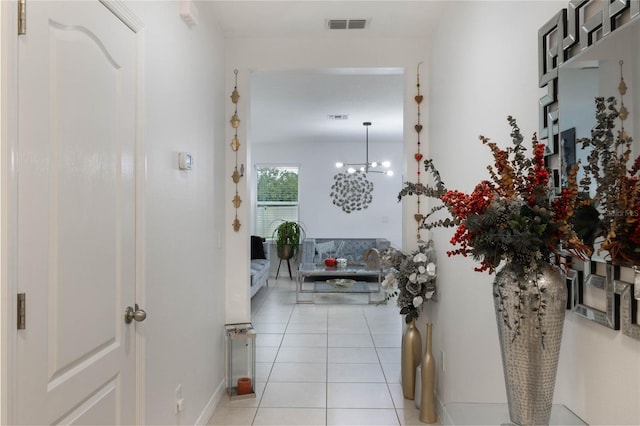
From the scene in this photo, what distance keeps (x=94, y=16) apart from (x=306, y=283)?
681 centimetres

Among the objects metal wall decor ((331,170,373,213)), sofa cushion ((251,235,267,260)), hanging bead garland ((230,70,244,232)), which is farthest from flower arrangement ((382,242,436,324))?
metal wall decor ((331,170,373,213))

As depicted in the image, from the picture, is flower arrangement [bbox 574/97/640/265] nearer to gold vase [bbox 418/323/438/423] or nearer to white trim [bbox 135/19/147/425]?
white trim [bbox 135/19/147/425]

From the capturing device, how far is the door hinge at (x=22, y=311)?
3.89ft

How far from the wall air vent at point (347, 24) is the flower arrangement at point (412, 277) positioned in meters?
1.62

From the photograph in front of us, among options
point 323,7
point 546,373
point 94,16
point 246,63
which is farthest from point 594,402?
point 246,63

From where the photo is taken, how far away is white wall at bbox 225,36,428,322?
338cm

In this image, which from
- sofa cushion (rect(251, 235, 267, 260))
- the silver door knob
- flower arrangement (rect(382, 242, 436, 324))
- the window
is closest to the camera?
the silver door knob

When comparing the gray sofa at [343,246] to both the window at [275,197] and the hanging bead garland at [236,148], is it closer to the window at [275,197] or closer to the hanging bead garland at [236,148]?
the window at [275,197]

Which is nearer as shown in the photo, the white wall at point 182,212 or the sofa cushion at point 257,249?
the white wall at point 182,212

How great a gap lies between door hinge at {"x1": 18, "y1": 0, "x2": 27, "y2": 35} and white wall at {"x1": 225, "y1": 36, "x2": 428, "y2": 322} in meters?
2.16

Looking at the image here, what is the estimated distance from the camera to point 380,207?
29.1ft

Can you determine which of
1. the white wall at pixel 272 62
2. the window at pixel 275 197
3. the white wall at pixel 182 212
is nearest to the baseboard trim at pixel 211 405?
the white wall at pixel 182 212

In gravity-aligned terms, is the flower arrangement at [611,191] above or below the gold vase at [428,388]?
above

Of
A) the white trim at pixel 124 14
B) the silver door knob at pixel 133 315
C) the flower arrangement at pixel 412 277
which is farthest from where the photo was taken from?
the flower arrangement at pixel 412 277
